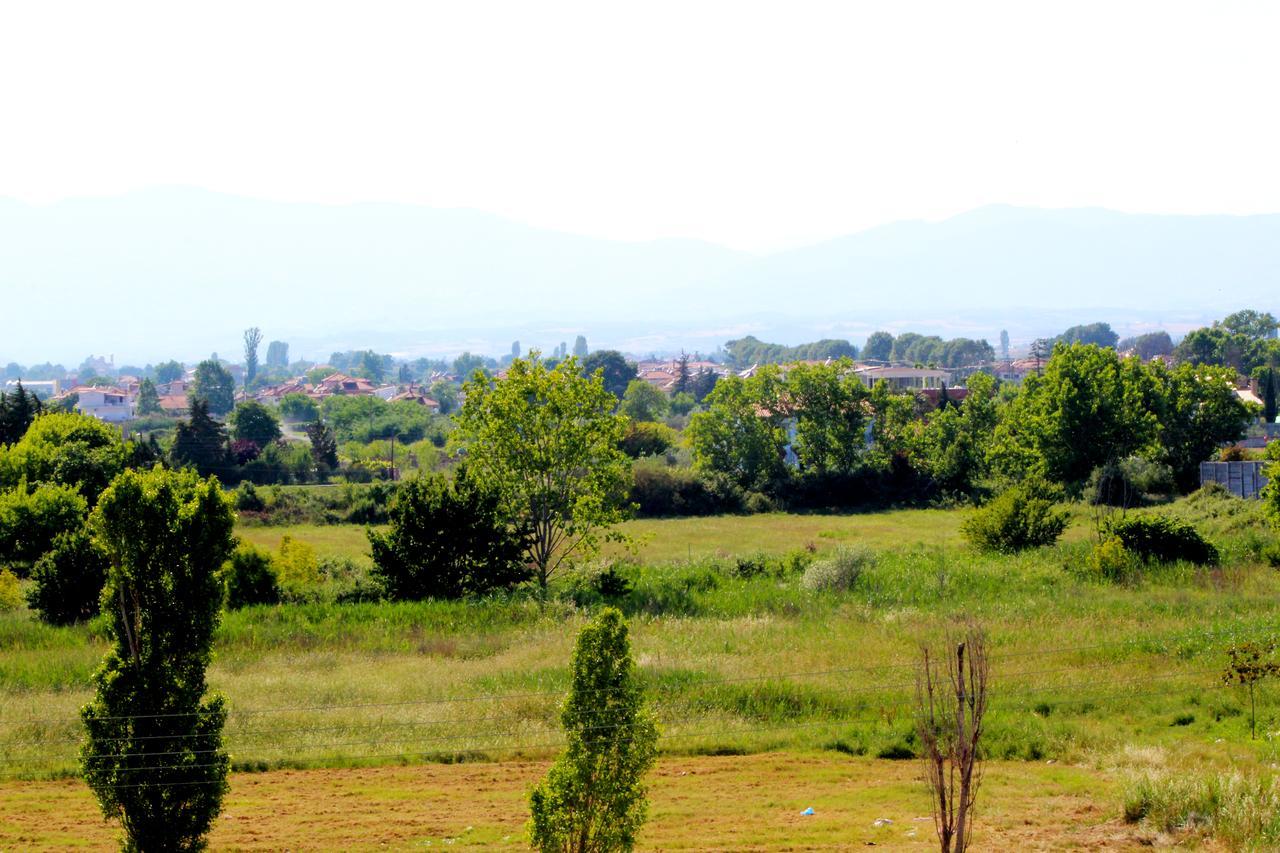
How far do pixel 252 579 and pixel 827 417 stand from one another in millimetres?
36765

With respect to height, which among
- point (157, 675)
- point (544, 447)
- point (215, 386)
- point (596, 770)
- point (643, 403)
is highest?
point (215, 386)

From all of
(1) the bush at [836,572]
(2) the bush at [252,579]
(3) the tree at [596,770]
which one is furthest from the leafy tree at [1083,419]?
(3) the tree at [596,770]

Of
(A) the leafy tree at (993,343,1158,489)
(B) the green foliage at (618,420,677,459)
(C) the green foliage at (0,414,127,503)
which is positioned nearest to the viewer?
(C) the green foliage at (0,414,127,503)

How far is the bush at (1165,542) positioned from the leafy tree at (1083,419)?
19.7 m

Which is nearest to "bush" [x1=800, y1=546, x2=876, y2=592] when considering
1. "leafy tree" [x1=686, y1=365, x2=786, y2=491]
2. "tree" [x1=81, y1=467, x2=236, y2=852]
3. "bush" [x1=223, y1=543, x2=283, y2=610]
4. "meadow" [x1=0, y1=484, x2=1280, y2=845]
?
"meadow" [x1=0, y1=484, x2=1280, y2=845]

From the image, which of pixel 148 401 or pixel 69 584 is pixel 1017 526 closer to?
pixel 69 584

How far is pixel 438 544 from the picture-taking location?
29.7 m

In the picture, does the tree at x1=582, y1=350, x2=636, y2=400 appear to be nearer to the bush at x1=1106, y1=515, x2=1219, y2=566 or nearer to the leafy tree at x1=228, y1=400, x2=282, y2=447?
the leafy tree at x1=228, y1=400, x2=282, y2=447

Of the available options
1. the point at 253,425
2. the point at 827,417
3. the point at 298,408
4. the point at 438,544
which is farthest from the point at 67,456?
the point at 298,408

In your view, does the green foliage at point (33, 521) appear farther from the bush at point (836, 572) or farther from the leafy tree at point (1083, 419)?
the leafy tree at point (1083, 419)

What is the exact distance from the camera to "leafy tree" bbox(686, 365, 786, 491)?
2290 inches

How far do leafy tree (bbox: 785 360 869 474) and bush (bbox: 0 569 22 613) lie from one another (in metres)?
37.4

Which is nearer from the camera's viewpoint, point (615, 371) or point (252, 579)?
point (252, 579)

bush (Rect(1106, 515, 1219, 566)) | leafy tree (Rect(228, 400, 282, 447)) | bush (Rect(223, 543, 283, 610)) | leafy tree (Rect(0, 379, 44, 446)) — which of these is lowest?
bush (Rect(223, 543, 283, 610))
